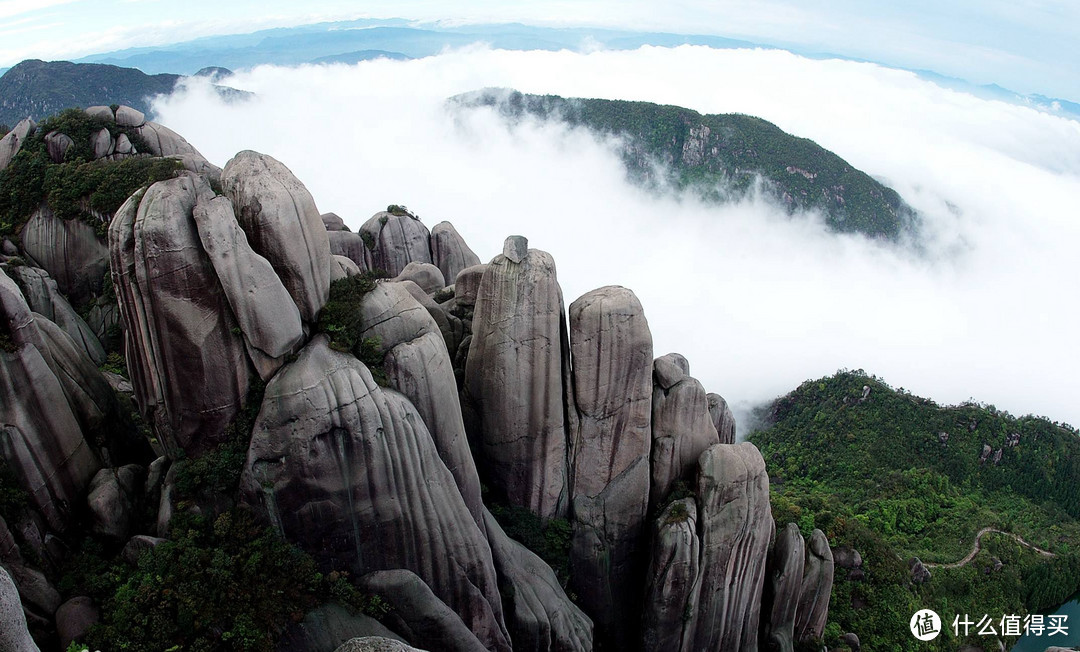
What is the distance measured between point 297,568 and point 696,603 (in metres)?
13.7

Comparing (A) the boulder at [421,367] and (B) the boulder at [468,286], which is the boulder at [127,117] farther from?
(A) the boulder at [421,367]

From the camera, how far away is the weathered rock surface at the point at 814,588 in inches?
1083

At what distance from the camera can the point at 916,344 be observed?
6393 inches

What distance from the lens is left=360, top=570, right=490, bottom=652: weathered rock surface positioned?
62.4ft

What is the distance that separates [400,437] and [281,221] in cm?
A: 646

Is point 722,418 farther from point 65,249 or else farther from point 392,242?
point 65,249

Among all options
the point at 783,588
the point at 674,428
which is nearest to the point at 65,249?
the point at 674,428

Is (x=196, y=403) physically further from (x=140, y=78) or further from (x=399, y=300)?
(x=140, y=78)

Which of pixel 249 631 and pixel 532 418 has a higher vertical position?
pixel 532 418

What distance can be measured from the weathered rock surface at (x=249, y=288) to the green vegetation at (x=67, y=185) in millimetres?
11474

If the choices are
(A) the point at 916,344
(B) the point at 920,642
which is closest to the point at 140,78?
(B) the point at 920,642

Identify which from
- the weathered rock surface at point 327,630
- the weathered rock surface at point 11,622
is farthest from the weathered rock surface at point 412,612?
the weathered rock surface at point 11,622

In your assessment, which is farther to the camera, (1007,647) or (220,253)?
(1007,647)

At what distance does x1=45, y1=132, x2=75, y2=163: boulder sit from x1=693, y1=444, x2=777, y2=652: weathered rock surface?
28.3 metres
